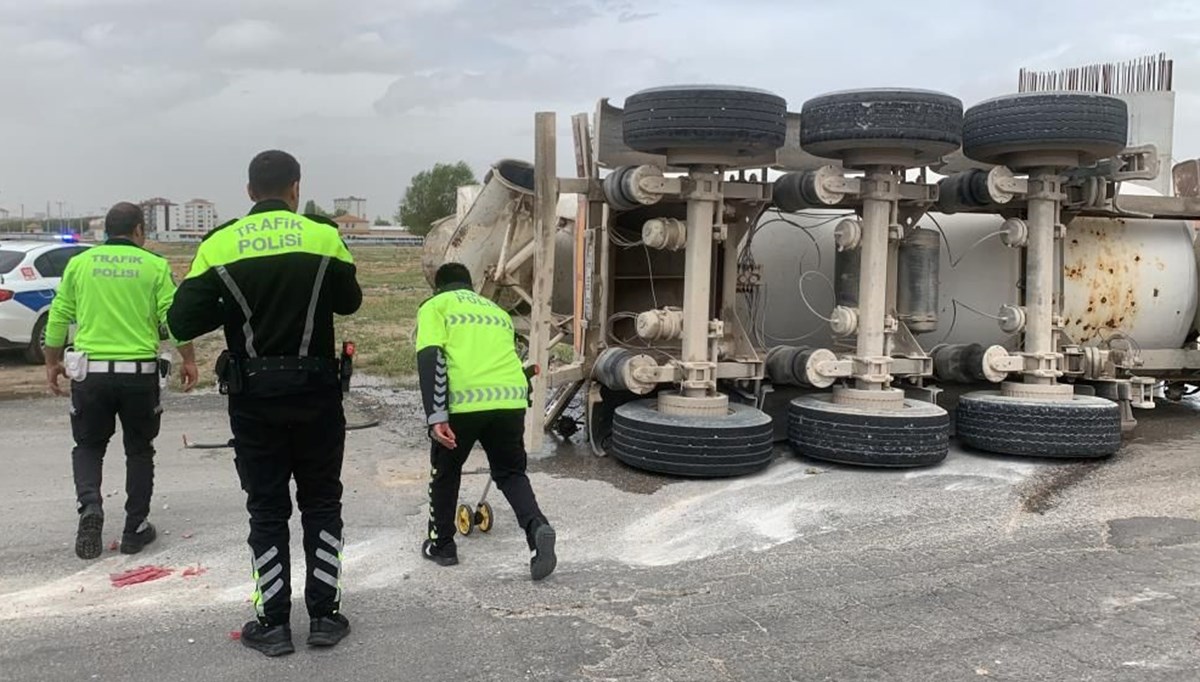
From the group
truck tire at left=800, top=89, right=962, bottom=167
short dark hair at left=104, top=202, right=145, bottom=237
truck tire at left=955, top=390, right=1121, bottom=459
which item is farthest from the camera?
truck tire at left=955, top=390, right=1121, bottom=459

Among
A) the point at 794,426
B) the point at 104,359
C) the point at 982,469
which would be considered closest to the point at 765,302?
the point at 794,426

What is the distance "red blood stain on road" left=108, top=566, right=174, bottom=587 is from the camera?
186 inches

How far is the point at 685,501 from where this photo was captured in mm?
6383

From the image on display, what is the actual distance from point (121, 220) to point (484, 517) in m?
2.56

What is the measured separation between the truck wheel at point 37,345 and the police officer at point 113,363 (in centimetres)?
832

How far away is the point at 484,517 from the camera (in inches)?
217

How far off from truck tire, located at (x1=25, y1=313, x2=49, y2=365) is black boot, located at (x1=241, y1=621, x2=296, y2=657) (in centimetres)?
1015

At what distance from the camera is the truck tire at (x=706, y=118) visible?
673 cm

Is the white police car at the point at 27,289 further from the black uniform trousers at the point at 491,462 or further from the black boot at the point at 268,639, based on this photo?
the black boot at the point at 268,639

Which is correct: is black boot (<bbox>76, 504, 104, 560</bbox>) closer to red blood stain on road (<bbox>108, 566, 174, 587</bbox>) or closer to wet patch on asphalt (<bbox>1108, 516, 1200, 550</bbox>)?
red blood stain on road (<bbox>108, 566, 174, 587</bbox>)

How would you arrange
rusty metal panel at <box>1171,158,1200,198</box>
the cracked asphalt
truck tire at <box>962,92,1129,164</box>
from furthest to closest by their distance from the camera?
rusty metal panel at <box>1171,158,1200,198</box>, truck tire at <box>962,92,1129,164</box>, the cracked asphalt

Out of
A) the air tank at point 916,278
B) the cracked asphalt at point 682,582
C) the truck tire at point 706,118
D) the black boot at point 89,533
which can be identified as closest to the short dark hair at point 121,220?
the black boot at point 89,533

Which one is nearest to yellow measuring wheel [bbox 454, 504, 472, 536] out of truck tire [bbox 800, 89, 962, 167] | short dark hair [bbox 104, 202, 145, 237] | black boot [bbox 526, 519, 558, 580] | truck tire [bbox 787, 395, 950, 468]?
black boot [bbox 526, 519, 558, 580]

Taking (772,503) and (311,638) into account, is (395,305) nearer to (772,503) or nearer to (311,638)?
(772,503)
